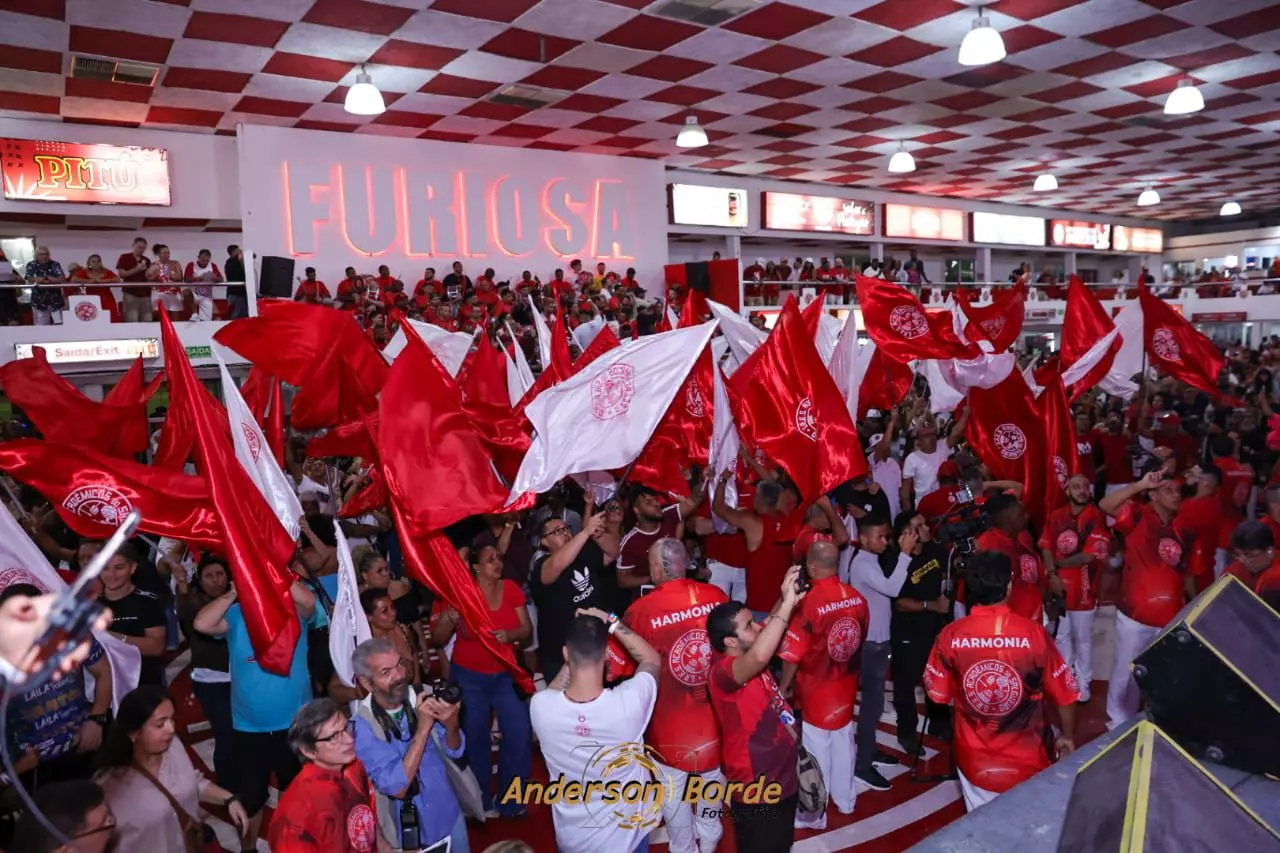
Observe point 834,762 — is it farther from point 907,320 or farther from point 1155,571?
point 907,320

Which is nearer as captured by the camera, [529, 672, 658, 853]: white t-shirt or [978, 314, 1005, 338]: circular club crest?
[529, 672, 658, 853]: white t-shirt

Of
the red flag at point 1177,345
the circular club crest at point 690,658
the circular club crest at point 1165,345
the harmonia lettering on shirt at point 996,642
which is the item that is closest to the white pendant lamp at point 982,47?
the red flag at point 1177,345

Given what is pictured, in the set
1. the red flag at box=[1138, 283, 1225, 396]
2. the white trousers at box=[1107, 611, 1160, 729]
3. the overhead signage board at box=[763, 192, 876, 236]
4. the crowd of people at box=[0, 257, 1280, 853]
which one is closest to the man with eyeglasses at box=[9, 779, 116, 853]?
the crowd of people at box=[0, 257, 1280, 853]

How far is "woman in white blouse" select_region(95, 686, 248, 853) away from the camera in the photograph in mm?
2986

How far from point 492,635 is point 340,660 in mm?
687

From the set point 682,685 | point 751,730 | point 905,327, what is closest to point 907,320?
point 905,327

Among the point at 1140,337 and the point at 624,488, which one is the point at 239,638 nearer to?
the point at 624,488

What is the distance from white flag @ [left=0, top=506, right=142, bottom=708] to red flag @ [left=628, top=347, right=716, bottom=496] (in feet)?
10.5

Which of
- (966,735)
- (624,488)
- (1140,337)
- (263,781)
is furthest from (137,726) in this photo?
(1140,337)

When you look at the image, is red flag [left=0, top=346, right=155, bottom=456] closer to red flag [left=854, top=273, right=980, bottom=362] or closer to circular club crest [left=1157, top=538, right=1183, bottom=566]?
red flag [left=854, top=273, right=980, bottom=362]

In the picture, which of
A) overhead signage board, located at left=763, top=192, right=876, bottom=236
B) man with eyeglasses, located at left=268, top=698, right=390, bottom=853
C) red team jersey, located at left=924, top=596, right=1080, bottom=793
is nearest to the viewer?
man with eyeglasses, located at left=268, top=698, right=390, bottom=853

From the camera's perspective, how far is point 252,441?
15.2ft

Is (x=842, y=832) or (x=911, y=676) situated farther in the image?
(x=911, y=676)

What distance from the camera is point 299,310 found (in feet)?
19.9
